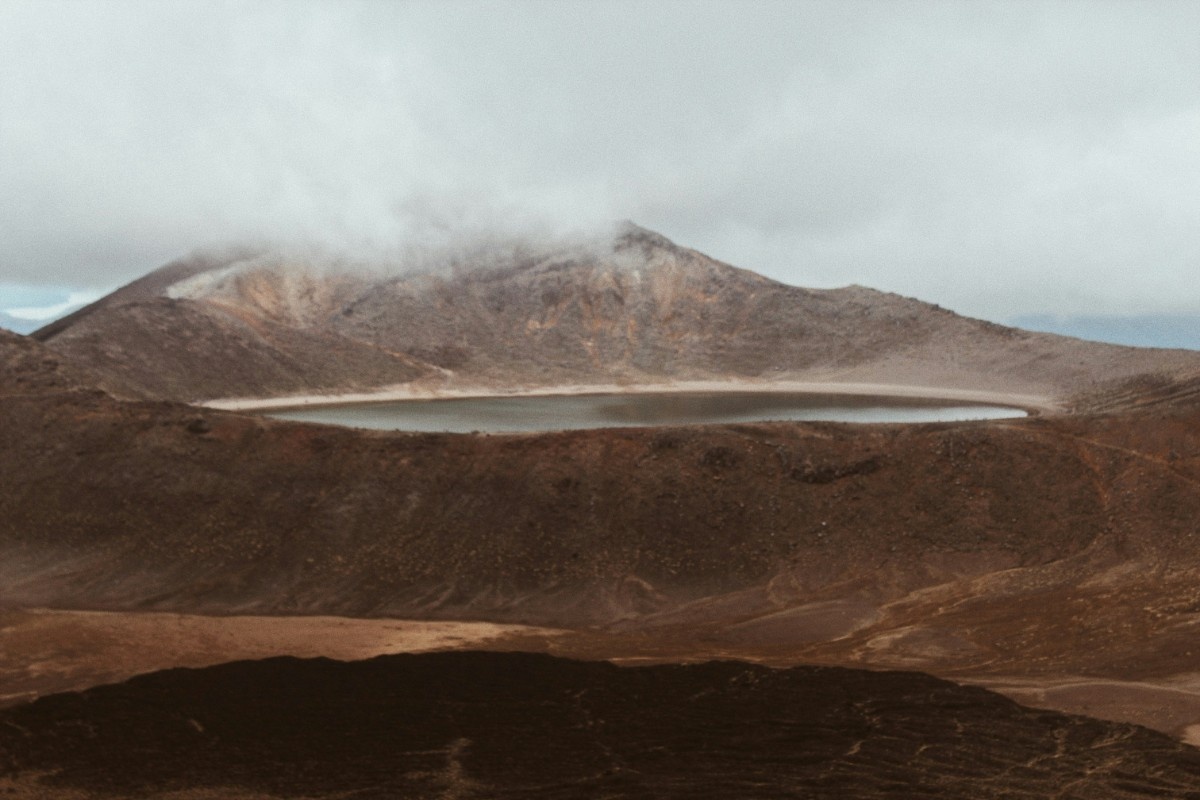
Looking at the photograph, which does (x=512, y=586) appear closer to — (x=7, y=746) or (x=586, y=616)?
(x=586, y=616)

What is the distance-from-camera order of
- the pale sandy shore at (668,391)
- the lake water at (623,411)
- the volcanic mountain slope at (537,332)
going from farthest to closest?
1. the volcanic mountain slope at (537,332)
2. the pale sandy shore at (668,391)
3. the lake water at (623,411)

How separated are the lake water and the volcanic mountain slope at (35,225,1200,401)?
1360cm

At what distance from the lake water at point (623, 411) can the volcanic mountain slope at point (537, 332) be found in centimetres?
1360

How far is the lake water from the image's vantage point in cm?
5319

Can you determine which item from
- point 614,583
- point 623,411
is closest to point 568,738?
point 614,583

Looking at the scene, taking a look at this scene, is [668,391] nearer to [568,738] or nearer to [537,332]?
[537,332]

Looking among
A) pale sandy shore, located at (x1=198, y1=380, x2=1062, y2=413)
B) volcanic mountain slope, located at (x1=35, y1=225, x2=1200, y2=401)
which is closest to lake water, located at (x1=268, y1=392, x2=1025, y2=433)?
pale sandy shore, located at (x1=198, y1=380, x2=1062, y2=413)

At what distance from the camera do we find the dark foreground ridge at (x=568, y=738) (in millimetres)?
14906

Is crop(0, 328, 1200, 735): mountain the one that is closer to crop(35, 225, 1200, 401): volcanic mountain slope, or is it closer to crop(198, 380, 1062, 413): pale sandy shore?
crop(198, 380, 1062, 413): pale sandy shore

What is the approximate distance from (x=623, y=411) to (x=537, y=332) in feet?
145

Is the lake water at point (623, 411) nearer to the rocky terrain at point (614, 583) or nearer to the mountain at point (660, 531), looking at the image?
the mountain at point (660, 531)

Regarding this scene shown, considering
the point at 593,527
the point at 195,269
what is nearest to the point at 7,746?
the point at 593,527

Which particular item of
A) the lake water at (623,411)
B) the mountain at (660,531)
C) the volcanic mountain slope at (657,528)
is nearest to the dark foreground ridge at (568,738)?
the mountain at (660,531)

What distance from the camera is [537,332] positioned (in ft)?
351
